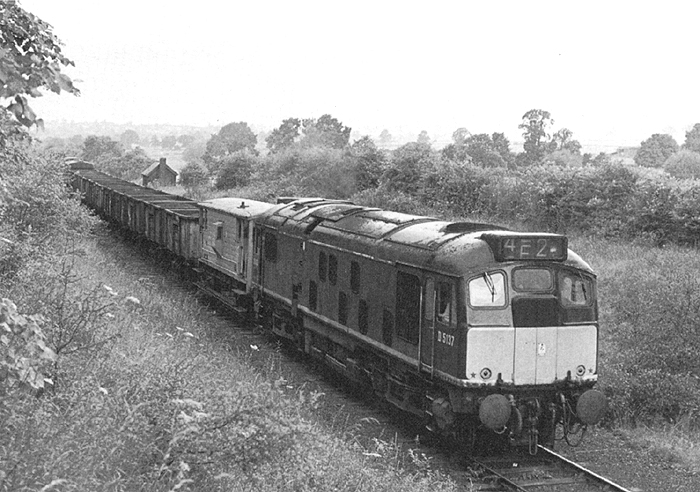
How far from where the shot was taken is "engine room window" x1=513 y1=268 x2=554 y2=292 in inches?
458

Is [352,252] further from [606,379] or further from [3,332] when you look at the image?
[3,332]

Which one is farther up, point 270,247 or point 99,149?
point 99,149

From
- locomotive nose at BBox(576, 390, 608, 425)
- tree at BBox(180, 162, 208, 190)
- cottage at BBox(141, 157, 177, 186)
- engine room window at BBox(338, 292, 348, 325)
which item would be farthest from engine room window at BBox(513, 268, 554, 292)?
cottage at BBox(141, 157, 177, 186)

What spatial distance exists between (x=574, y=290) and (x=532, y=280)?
749mm

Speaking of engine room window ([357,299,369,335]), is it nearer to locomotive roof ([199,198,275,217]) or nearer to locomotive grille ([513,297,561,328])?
locomotive grille ([513,297,561,328])

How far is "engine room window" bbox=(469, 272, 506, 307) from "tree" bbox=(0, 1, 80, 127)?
22.2 ft

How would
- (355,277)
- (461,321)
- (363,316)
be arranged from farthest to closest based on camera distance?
(355,277) → (363,316) → (461,321)

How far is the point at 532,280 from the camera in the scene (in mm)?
11711

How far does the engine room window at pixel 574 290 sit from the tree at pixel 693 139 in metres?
39.7

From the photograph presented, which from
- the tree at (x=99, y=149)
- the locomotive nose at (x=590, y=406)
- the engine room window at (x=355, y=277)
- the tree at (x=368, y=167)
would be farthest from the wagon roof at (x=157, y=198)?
the tree at (x=99, y=149)

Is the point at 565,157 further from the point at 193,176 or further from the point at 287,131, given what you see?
the point at 287,131

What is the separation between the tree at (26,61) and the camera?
17.9 feet

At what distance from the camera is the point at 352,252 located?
14727 mm

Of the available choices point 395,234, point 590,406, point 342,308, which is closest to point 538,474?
point 590,406
